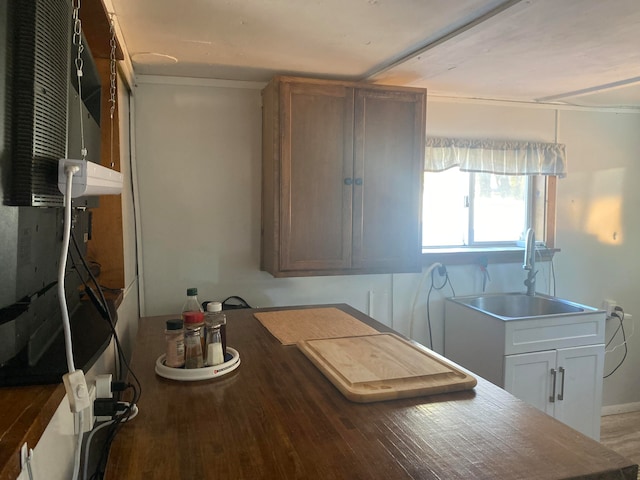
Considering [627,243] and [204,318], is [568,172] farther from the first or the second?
[204,318]

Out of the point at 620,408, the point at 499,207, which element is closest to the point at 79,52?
the point at 499,207

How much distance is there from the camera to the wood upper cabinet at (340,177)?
2367mm

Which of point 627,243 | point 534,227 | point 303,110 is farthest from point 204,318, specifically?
point 627,243

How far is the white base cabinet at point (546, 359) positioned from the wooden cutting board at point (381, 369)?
1085 millimetres

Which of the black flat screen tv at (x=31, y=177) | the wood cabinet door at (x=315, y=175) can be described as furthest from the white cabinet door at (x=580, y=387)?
the black flat screen tv at (x=31, y=177)

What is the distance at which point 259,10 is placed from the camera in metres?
1.65

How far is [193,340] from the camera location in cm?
135

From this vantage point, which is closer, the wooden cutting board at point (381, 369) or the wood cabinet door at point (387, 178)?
the wooden cutting board at point (381, 369)

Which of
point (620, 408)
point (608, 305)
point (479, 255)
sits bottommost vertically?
point (620, 408)

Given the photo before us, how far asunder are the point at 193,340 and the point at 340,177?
4.33 feet

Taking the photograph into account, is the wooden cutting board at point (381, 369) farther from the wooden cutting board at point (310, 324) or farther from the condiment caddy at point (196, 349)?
the condiment caddy at point (196, 349)

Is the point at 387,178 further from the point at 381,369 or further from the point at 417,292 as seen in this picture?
the point at 381,369

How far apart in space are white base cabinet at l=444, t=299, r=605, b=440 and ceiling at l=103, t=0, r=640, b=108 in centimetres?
122

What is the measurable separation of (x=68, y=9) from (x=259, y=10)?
0.78m
